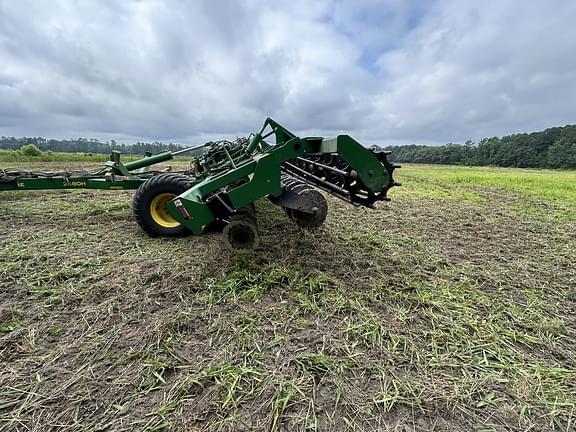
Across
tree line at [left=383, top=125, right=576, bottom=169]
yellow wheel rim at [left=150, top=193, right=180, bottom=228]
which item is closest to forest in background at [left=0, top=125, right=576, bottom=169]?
tree line at [left=383, top=125, right=576, bottom=169]

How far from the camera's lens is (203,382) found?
1.77 m

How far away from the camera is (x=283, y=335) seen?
222 centimetres

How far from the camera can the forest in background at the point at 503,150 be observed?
6289 centimetres

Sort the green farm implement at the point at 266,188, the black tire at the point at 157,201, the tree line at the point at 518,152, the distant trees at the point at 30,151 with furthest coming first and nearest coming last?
the tree line at the point at 518,152 < the distant trees at the point at 30,151 < the black tire at the point at 157,201 < the green farm implement at the point at 266,188

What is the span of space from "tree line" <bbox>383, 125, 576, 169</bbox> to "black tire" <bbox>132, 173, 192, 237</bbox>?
61.9m

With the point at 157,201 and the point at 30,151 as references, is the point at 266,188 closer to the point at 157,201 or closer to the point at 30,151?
the point at 157,201

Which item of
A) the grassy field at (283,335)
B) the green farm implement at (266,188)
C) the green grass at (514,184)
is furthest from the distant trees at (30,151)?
the green grass at (514,184)

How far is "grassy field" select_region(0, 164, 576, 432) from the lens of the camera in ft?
5.29

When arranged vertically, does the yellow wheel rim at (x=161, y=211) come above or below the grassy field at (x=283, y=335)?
above

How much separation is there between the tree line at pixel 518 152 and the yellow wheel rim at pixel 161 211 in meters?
61.9

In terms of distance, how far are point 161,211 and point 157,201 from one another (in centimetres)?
19

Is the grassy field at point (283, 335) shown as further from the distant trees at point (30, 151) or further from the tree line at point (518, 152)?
the tree line at point (518, 152)

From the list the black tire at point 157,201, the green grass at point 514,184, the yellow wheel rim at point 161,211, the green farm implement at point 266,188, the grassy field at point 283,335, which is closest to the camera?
the grassy field at point 283,335

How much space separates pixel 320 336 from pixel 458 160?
8603 cm
